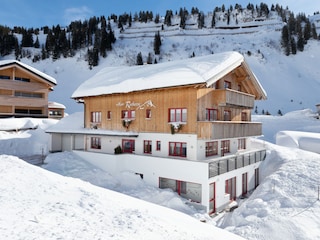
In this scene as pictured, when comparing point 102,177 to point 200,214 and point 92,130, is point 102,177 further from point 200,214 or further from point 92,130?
point 200,214

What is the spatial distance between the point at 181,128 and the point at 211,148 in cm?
310

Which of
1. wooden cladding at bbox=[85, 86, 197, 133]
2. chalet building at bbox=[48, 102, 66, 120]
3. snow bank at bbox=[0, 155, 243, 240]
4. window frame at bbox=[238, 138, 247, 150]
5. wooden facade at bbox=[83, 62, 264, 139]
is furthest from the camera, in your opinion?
chalet building at bbox=[48, 102, 66, 120]

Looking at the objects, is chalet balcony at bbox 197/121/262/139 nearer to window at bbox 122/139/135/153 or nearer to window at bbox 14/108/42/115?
window at bbox 122/139/135/153

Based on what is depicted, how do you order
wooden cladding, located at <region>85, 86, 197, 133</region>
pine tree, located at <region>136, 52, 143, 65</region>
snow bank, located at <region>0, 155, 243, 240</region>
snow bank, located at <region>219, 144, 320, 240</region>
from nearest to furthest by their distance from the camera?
snow bank, located at <region>0, 155, 243, 240</region> < snow bank, located at <region>219, 144, 320, 240</region> < wooden cladding, located at <region>85, 86, 197, 133</region> < pine tree, located at <region>136, 52, 143, 65</region>

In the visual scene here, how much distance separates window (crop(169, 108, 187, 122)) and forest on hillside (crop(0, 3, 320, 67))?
47.8m

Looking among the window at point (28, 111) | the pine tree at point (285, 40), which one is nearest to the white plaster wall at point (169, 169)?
the window at point (28, 111)

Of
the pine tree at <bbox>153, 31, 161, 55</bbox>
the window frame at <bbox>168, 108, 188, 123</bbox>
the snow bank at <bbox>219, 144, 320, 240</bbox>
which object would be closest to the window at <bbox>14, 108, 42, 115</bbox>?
the window frame at <bbox>168, 108, 188, 123</bbox>

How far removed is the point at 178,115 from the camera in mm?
17203

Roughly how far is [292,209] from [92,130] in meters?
16.0

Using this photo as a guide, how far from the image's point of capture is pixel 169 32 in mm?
82875

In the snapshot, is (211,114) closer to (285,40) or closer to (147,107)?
(147,107)

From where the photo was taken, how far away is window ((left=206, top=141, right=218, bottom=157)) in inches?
694

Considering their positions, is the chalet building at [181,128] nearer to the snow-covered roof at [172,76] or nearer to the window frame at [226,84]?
the snow-covered roof at [172,76]

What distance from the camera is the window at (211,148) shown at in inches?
694
